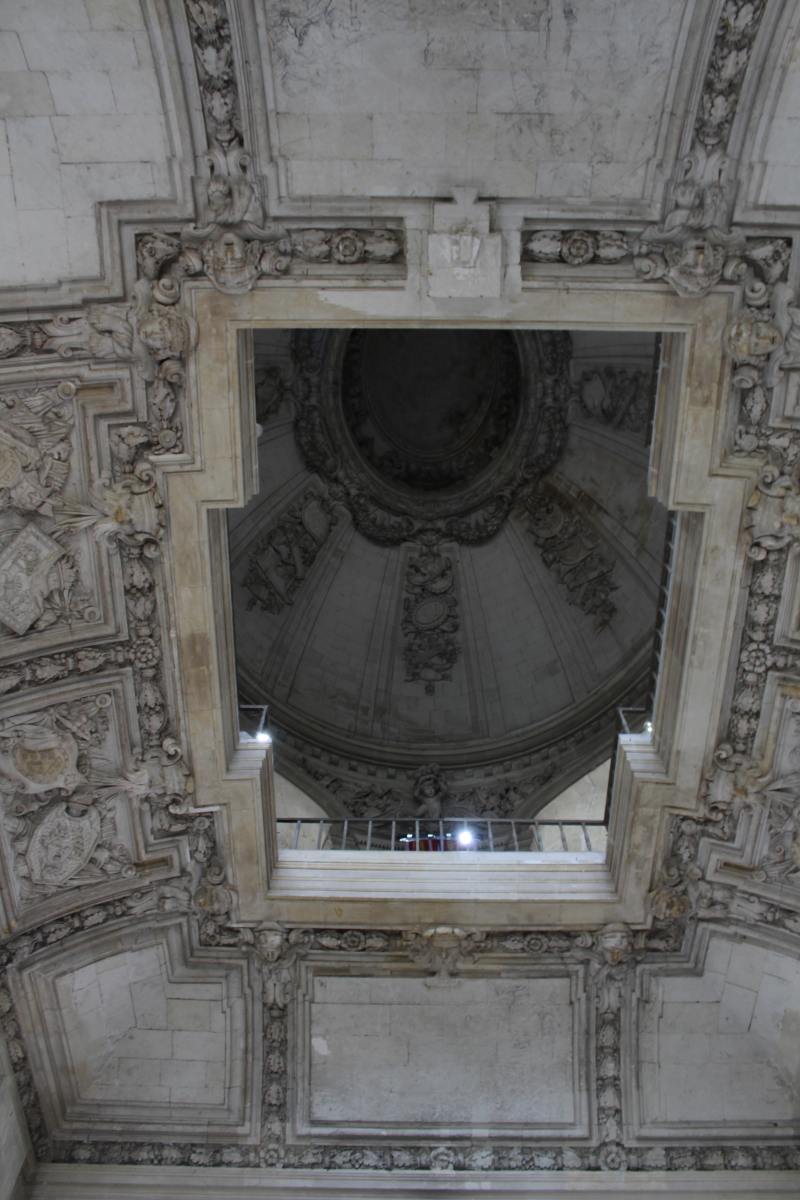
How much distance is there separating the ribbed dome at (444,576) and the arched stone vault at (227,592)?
19.4ft

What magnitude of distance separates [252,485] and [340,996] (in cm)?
608

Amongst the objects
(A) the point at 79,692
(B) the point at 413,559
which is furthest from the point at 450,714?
(A) the point at 79,692

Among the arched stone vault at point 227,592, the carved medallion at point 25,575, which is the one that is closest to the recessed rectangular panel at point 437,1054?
the arched stone vault at point 227,592

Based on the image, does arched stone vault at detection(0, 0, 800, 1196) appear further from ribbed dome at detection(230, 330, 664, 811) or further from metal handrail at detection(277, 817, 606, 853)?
ribbed dome at detection(230, 330, 664, 811)

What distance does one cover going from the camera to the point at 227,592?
437 inches

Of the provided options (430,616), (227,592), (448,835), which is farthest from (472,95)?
(430,616)

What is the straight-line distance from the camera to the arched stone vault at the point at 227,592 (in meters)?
8.64

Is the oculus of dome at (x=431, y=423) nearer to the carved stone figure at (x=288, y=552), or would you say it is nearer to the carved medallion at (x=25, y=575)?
the carved stone figure at (x=288, y=552)

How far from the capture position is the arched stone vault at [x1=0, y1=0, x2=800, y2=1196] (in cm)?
864

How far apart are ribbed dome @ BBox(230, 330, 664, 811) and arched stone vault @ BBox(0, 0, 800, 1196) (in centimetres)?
590

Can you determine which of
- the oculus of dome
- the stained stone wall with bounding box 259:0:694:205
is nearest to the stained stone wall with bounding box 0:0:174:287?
the stained stone wall with bounding box 259:0:694:205

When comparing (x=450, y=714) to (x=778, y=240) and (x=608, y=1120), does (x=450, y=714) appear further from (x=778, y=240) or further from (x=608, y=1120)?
(x=778, y=240)

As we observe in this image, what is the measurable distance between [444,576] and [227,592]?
9.02 metres

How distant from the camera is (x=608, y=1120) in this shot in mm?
11945
